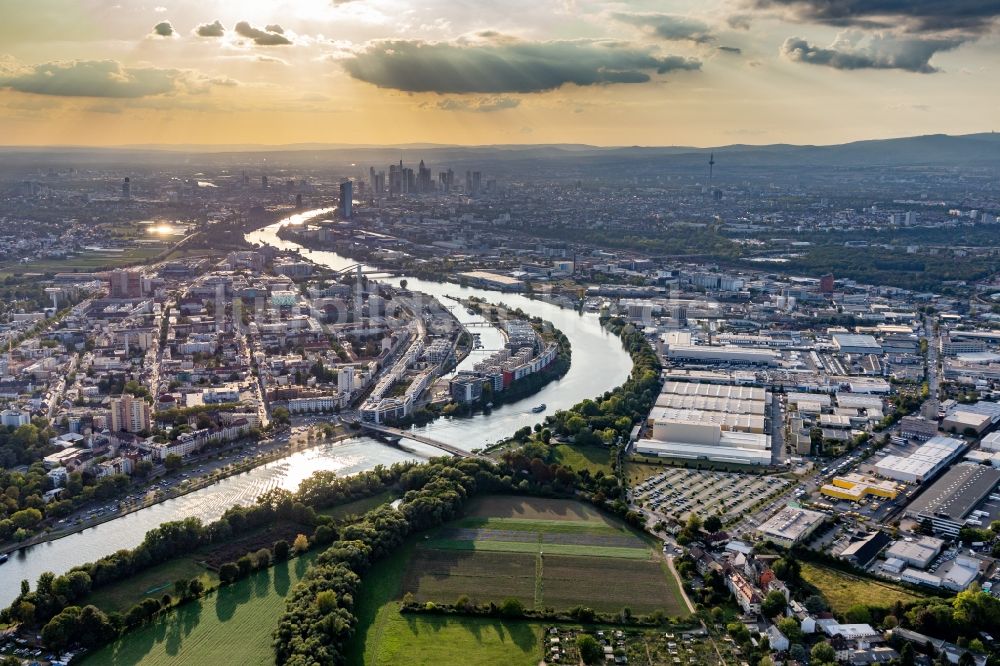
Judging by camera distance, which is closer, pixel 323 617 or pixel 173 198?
pixel 323 617

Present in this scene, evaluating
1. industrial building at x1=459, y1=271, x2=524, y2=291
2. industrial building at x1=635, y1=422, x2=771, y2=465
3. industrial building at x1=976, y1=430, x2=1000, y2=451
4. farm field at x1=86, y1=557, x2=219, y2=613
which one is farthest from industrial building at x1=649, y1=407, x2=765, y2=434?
industrial building at x1=459, y1=271, x2=524, y2=291

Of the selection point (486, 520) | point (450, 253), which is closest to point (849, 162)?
point (450, 253)

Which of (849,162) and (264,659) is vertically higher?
(849,162)

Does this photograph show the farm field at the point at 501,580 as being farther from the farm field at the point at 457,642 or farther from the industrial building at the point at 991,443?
the industrial building at the point at 991,443

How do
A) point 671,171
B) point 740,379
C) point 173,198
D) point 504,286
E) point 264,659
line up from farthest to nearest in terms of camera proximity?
point 671,171
point 173,198
point 504,286
point 740,379
point 264,659

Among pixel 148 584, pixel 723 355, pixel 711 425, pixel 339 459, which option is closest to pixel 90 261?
pixel 339 459

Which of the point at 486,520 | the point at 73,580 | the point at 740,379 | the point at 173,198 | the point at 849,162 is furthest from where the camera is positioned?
the point at 849,162

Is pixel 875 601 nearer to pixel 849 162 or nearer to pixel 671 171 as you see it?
pixel 671 171

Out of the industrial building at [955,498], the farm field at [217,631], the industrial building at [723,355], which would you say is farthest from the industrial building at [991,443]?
the farm field at [217,631]
